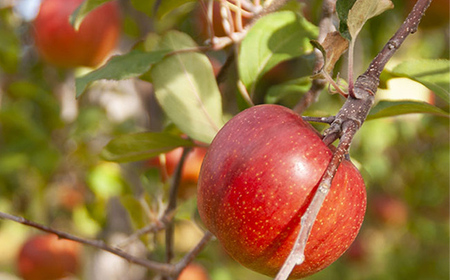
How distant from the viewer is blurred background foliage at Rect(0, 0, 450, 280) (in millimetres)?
1098

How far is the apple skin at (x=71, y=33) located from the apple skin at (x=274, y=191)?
0.99 metres

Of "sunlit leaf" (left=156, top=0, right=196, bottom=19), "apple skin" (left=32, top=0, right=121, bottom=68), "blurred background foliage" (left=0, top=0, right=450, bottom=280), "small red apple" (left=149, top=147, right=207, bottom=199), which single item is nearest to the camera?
"sunlit leaf" (left=156, top=0, right=196, bottom=19)

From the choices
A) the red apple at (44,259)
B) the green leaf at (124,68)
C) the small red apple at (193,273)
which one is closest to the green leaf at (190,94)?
the green leaf at (124,68)

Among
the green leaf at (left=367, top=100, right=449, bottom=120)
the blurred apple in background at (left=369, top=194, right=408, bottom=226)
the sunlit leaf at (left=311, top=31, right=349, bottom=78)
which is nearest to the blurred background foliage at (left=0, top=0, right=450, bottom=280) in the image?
the blurred apple in background at (left=369, top=194, right=408, bottom=226)

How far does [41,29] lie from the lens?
1.41 metres

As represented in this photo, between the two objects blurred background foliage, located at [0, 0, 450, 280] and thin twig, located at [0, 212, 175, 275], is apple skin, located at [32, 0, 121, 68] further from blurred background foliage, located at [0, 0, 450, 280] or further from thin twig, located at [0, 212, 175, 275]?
thin twig, located at [0, 212, 175, 275]

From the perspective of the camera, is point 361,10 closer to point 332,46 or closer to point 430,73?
point 332,46

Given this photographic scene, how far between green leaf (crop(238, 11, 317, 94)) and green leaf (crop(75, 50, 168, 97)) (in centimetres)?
11

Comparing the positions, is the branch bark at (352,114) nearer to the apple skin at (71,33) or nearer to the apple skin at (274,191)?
the apple skin at (274,191)

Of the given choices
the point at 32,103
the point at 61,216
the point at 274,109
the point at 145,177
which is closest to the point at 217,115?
the point at 274,109

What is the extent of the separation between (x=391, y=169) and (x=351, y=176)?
2.23 meters

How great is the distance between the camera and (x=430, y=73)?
62 cm

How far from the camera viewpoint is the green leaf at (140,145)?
2.26ft

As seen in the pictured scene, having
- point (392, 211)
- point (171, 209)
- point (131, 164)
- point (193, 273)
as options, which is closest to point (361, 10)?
point (171, 209)
